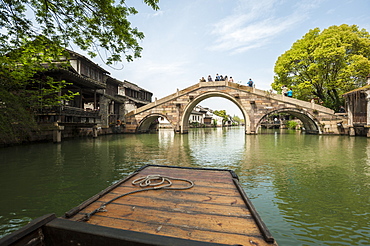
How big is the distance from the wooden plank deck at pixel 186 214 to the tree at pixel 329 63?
21.8m

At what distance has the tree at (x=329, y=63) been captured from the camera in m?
18.7

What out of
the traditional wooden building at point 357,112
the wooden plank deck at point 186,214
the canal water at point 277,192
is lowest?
the canal water at point 277,192

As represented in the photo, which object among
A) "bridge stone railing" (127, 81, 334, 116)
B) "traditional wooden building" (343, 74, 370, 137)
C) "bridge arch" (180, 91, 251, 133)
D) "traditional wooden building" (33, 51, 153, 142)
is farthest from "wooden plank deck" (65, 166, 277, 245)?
"bridge stone railing" (127, 81, 334, 116)

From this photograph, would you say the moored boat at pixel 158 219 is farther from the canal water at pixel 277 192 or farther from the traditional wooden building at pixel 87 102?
the traditional wooden building at pixel 87 102

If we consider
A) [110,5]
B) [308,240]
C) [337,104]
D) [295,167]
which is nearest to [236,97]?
[337,104]

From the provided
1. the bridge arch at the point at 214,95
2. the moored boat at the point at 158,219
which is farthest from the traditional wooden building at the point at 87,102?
the moored boat at the point at 158,219

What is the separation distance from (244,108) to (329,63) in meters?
9.38

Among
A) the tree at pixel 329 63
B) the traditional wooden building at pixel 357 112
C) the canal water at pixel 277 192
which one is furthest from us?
the tree at pixel 329 63

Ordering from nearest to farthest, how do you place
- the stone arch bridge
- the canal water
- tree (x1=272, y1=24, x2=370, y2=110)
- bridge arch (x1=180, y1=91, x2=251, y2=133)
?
the canal water
tree (x1=272, y1=24, x2=370, y2=110)
the stone arch bridge
bridge arch (x1=180, y1=91, x2=251, y2=133)

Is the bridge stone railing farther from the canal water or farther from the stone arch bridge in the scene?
the canal water

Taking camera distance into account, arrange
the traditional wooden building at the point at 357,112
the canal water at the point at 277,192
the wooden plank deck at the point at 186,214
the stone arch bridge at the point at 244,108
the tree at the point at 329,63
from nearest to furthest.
Answer: 1. the wooden plank deck at the point at 186,214
2. the canal water at the point at 277,192
3. the traditional wooden building at the point at 357,112
4. the tree at the point at 329,63
5. the stone arch bridge at the point at 244,108

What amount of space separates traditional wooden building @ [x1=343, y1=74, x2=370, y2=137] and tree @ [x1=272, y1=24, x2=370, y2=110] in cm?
294

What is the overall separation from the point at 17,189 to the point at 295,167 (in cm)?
768

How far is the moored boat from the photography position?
138 cm
